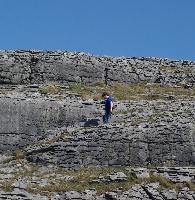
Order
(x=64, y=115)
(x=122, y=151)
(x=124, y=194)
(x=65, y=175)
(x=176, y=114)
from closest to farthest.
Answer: (x=124, y=194) < (x=65, y=175) < (x=122, y=151) < (x=176, y=114) < (x=64, y=115)

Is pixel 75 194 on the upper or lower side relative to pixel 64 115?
lower

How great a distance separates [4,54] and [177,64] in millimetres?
15262

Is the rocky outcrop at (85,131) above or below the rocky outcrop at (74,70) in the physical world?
below

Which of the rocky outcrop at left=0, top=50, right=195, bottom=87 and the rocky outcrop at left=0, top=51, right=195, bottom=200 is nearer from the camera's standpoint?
the rocky outcrop at left=0, top=51, right=195, bottom=200

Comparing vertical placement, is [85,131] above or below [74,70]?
below

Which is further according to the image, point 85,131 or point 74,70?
point 74,70

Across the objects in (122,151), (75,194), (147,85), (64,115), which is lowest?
(75,194)

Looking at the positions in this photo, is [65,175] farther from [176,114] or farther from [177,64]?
[177,64]

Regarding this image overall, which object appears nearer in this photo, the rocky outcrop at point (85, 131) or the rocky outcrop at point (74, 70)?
the rocky outcrop at point (85, 131)

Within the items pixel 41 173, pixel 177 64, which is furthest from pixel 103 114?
pixel 177 64

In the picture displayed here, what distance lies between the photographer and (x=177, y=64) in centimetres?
4388

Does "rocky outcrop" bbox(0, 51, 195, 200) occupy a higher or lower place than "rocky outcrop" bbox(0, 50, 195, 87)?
lower

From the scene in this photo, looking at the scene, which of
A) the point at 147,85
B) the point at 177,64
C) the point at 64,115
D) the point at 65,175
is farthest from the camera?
the point at 177,64

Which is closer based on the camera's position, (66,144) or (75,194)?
(75,194)
